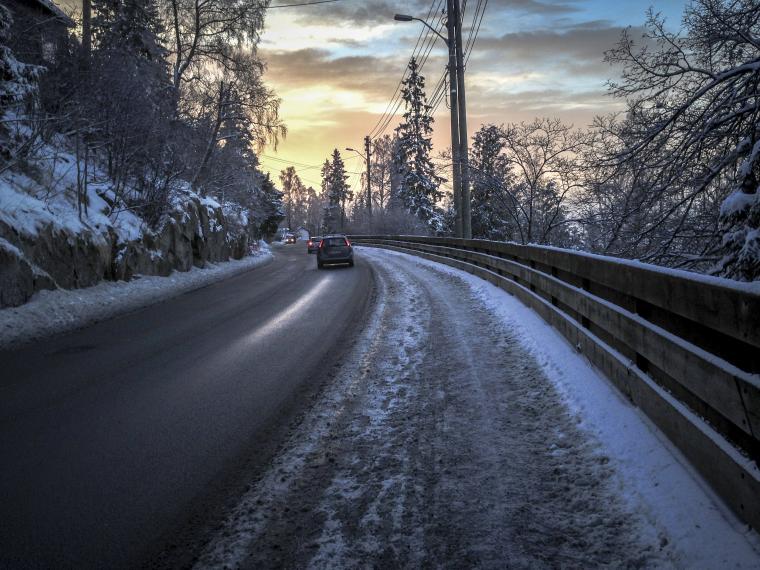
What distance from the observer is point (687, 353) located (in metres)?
3.01

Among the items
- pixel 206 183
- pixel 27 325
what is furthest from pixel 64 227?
pixel 206 183

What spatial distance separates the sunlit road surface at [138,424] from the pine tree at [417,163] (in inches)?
1529

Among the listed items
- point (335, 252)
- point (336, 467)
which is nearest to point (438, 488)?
point (336, 467)

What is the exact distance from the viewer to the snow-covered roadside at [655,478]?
2307 mm

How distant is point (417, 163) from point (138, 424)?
1794 inches

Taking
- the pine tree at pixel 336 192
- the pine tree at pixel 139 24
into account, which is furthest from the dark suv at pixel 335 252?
the pine tree at pixel 336 192

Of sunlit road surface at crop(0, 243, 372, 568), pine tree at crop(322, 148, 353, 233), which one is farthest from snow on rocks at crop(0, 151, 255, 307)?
pine tree at crop(322, 148, 353, 233)

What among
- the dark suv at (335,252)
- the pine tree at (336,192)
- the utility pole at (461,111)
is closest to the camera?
the utility pole at (461,111)

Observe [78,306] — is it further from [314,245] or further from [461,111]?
[314,245]

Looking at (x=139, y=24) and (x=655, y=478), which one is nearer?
(x=655, y=478)

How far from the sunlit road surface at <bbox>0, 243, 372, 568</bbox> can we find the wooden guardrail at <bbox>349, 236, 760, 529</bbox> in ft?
9.20

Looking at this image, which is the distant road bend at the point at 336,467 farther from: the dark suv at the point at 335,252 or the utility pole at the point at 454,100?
the dark suv at the point at 335,252

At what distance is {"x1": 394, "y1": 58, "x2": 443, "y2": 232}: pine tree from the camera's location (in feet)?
153

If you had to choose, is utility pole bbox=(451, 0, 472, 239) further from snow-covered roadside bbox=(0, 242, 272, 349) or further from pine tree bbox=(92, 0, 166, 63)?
pine tree bbox=(92, 0, 166, 63)
